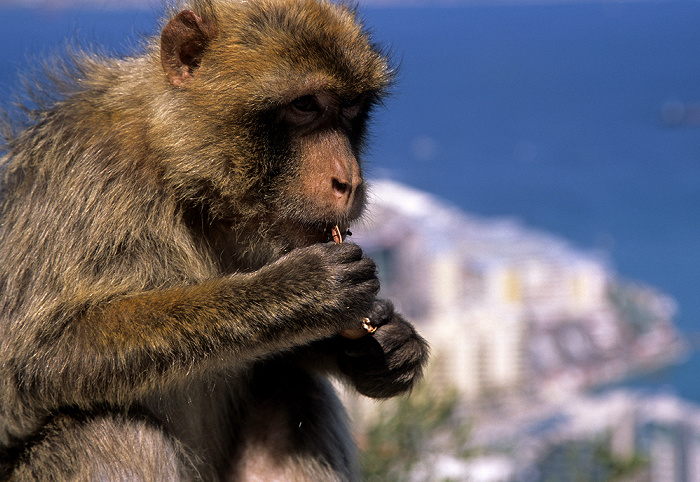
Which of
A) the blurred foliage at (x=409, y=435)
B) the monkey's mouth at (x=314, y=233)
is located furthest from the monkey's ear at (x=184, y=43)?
the blurred foliage at (x=409, y=435)

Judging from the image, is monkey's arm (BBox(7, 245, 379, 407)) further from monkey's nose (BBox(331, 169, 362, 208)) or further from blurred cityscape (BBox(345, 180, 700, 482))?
blurred cityscape (BBox(345, 180, 700, 482))

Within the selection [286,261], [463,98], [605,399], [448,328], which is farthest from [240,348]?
[463,98]

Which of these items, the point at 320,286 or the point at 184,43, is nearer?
the point at 320,286

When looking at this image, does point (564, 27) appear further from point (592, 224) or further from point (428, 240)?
point (428, 240)

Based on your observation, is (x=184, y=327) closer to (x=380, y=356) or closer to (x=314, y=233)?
(x=314, y=233)

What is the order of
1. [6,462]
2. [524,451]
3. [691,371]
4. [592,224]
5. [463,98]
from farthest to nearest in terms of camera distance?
1. [463,98]
2. [592,224]
3. [691,371]
4. [524,451]
5. [6,462]

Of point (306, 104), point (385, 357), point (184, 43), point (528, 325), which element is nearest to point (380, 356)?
point (385, 357)

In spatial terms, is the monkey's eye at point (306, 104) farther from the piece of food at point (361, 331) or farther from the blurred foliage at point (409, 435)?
the blurred foliage at point (409, 435)
